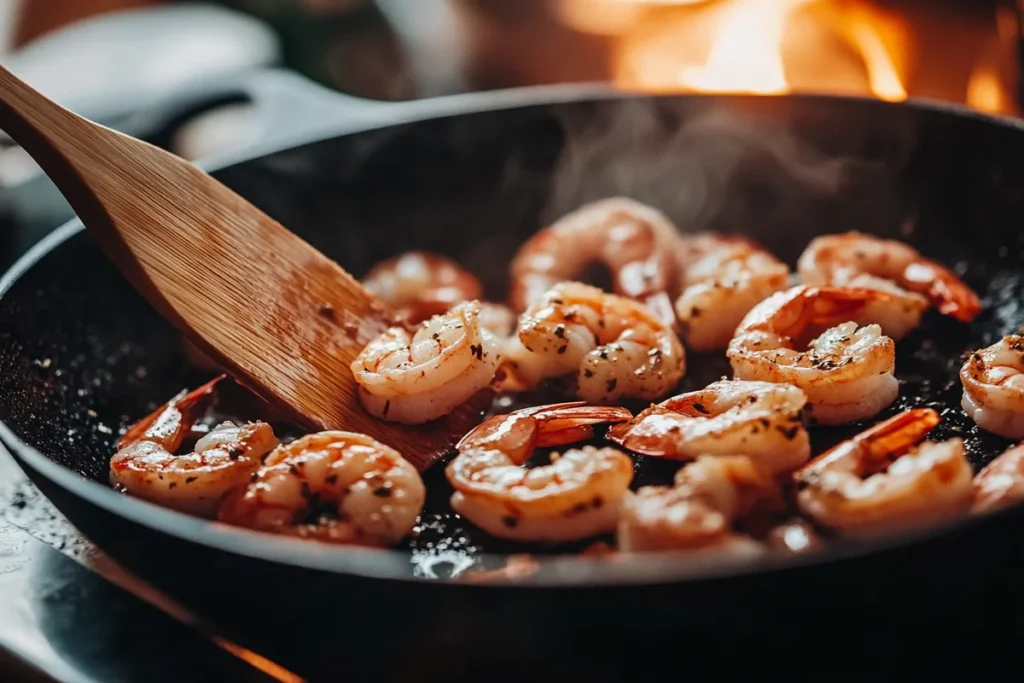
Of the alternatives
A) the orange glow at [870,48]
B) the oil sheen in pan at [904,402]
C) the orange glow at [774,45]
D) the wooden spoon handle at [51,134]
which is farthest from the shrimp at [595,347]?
the orange glow at [870,48]

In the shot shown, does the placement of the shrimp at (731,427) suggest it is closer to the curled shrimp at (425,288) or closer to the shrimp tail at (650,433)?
the shrimp tail at (650,433)

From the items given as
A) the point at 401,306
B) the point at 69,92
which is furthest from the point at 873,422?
the point at 69,92

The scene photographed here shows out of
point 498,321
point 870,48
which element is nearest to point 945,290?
point 498,321

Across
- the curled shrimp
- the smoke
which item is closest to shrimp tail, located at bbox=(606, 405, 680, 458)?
the curled shrimp

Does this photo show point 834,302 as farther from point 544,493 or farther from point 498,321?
point 544,493

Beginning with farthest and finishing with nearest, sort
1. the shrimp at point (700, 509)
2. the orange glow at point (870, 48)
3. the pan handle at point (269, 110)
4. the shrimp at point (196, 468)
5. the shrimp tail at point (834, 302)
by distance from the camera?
the orange glow at point (870, 48) → the pan handle at point (269, 110) → the shrimp tail at point (834, 302) → the shrimp at point (196, 468) → the shrimp at point (700, 509)
